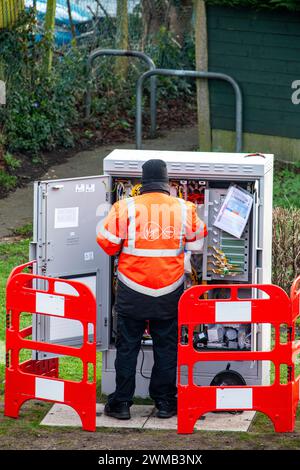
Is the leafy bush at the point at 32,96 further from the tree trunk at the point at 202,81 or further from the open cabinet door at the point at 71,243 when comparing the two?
the open cabinet door at the point at 71,243

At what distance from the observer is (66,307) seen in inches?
269

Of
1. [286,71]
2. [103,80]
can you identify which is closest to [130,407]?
[286,71]

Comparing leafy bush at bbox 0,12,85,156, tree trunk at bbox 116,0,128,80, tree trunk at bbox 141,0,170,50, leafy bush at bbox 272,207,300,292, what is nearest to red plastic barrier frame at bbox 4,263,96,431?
leafy bush at bbox 272,207,300,292

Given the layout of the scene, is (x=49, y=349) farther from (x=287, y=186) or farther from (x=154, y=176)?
(x=287, y=186)

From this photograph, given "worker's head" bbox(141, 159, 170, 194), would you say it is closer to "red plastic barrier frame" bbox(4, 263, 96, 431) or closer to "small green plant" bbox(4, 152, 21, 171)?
"red plastic barrier frame" bbox(4, 263, 96, 431)

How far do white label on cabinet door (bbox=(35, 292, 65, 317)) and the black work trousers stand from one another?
443 millimetres

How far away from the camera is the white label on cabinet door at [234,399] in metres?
6.81

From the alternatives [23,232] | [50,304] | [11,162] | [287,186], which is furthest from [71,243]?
[11,162]

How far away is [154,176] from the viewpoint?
6984 mm

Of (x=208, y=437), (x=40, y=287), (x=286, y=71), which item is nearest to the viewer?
(x=208, y=437)

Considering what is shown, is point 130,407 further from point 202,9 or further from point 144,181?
point 202,9

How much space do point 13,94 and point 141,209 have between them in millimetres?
7885

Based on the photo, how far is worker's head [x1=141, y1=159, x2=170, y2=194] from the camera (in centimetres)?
697

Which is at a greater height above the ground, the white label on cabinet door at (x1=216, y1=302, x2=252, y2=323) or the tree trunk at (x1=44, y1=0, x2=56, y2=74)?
the tree trunk at (x1=44, y1=0, x2=56, y2=74)
